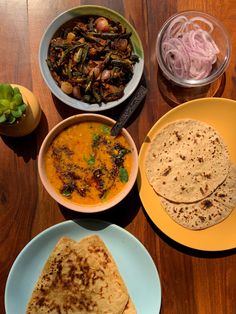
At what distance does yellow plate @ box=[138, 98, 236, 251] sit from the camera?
2.18 metres

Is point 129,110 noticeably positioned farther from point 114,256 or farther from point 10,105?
point 114,256

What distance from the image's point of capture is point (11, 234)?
221cm

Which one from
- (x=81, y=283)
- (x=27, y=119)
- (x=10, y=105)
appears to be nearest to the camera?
(x=10, y=105)

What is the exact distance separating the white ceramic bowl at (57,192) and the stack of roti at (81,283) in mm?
187

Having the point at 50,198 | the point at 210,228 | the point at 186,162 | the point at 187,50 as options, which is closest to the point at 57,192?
the point at 50,198

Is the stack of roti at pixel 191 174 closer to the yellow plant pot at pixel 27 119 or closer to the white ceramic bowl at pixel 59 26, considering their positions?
the white ceramic bowl at pixel 59 26

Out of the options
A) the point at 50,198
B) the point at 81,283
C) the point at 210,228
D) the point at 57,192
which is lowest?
the point at 81,283

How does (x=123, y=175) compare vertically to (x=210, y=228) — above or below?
above

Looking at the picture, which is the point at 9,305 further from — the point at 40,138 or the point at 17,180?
the point at 40,138

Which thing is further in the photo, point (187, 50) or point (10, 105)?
point (187, 50)

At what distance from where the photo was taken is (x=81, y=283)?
2.16m

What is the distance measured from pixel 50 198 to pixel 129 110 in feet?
1.99

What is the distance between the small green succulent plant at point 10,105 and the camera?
6.25 ft

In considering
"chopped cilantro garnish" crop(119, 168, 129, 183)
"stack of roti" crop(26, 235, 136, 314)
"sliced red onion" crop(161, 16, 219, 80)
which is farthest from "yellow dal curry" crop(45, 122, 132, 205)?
"sliced red onion" crop(161, 16, 219, 80)
